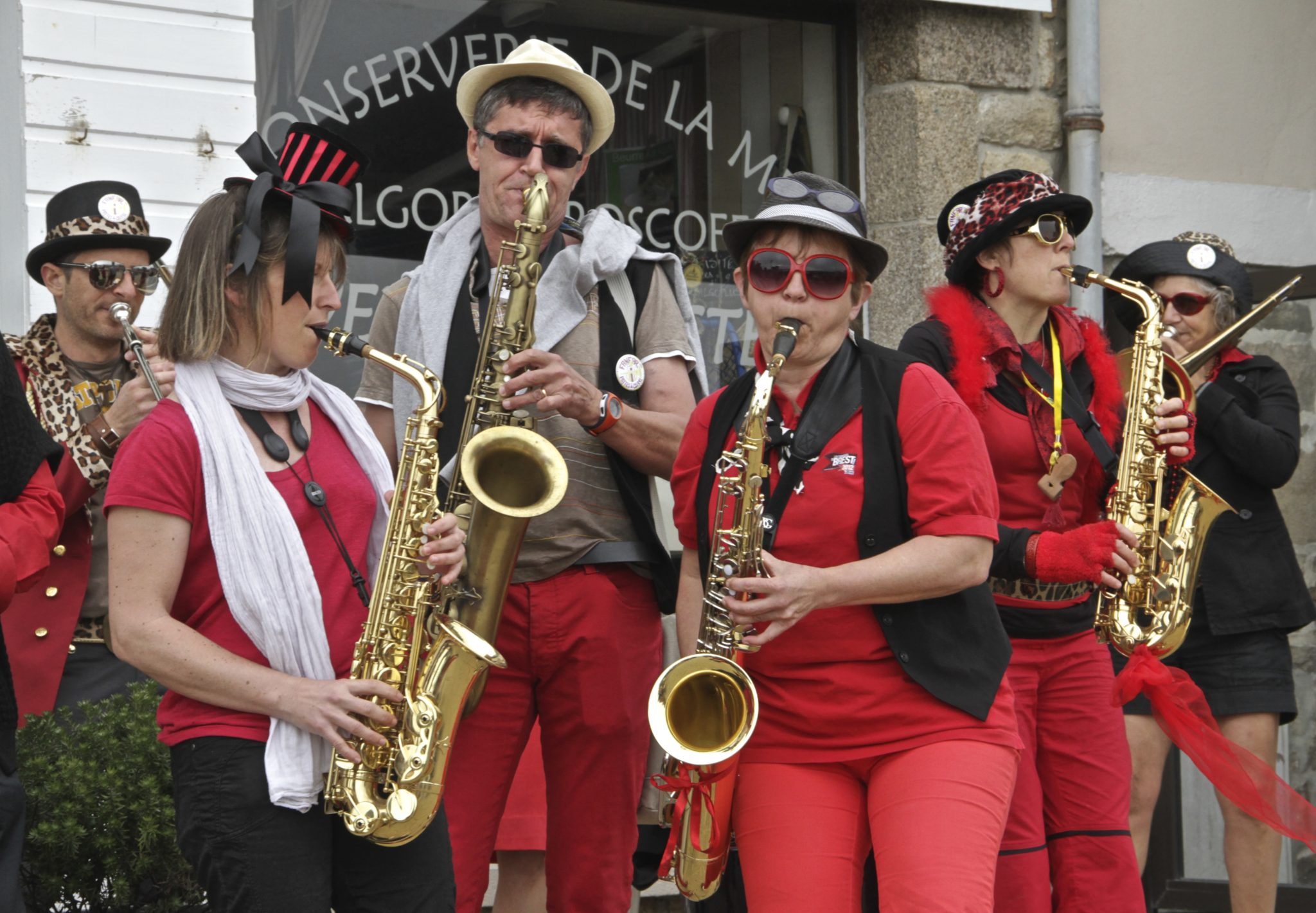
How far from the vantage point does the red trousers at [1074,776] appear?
3.86m

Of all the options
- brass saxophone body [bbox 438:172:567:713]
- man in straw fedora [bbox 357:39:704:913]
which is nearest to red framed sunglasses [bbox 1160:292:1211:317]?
man in straw fedora [bbox 357:39:704:913]

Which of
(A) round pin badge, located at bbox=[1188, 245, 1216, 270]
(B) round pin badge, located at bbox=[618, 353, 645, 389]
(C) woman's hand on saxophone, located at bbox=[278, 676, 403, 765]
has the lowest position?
(C) woman's hand on saxophone, located at bbox=[278, 676, 403, 765]

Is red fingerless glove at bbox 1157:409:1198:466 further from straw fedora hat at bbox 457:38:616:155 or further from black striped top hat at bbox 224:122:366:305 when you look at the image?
black striped top hat at bbox 224:122:366:305

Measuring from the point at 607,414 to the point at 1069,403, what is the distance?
128cm

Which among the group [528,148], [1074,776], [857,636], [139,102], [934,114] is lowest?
[1074,776]

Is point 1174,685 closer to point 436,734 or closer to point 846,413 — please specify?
point 846,413

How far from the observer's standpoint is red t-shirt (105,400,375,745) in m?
2.81

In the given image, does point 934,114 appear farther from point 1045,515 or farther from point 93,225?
point 93,225

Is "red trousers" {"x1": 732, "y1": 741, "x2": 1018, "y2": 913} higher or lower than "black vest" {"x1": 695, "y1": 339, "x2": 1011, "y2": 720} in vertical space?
lower

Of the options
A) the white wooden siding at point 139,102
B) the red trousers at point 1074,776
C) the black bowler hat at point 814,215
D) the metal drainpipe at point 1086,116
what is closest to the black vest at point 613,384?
the black bowler hat at point 814,215

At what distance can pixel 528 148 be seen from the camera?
3.79m

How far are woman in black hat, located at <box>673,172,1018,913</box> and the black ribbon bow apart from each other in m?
0.94

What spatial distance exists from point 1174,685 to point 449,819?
1928 mm

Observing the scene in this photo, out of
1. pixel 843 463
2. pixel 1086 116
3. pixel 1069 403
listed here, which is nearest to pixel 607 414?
pixel 843 463
